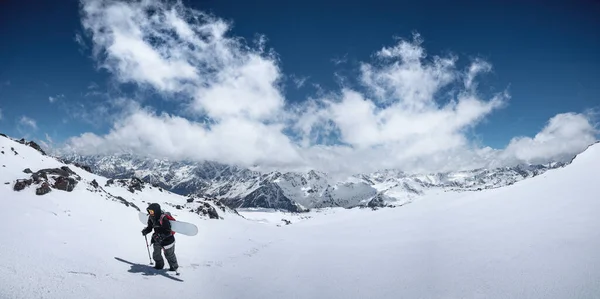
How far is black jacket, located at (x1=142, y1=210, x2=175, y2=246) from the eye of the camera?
10156 mm

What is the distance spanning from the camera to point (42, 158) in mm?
34750

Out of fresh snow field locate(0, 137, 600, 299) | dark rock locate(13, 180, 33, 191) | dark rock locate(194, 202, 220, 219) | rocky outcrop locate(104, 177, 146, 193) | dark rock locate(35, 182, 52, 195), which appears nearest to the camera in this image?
fresh snow field locate(0, 137, 600, 299)

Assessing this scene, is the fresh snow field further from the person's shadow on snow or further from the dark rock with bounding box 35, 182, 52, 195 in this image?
the dark rock with bounding box 35, 182, 52, 195

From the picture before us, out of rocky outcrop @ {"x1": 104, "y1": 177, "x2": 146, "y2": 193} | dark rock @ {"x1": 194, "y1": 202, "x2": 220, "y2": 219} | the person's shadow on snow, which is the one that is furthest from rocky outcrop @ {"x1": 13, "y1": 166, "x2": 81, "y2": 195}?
dark rock @ {"x1": 194, "y1": 202, "x2": 220, "y2": 219}

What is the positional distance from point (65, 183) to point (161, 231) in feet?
67.0

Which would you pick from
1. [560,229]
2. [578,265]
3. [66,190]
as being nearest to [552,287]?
[578,265]

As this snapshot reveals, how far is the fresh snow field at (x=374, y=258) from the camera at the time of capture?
7.21 metres

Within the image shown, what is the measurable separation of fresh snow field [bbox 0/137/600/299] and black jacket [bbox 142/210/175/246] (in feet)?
3.37

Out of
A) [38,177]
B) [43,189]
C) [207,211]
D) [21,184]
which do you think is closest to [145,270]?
[43,189]

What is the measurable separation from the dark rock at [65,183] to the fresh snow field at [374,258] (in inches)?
251

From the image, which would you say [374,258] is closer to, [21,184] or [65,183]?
[21,184]

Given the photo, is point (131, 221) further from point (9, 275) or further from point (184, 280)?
point (9, 275)

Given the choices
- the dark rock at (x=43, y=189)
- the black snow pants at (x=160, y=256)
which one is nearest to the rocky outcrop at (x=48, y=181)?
the dark rock at (x=43, y=189)

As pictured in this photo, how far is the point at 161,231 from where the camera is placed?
10.3 meters
